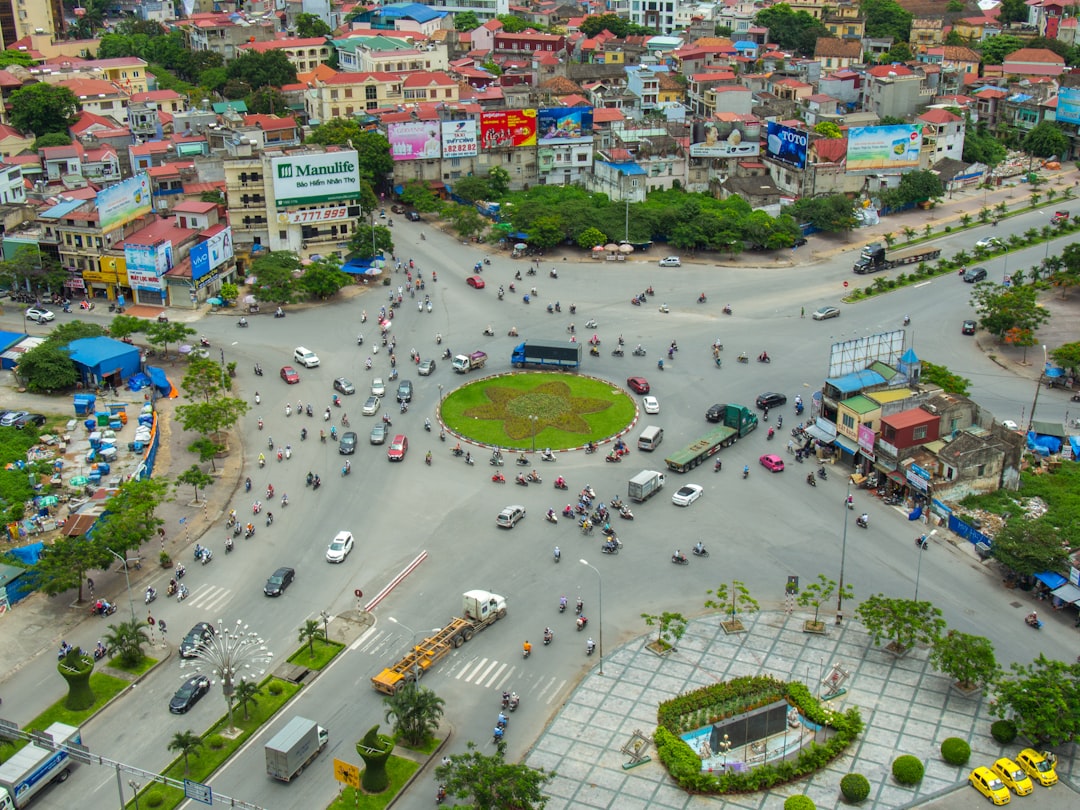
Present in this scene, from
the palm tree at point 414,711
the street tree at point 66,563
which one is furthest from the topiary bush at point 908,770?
the street tree at point 66,563

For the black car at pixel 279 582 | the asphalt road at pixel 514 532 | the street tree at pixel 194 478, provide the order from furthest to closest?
the street tree at pixel 194 478, the black car at pixel 279 582, the asphalt road at pixel 514 532

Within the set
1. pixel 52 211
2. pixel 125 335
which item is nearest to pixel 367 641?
pixel 125 335

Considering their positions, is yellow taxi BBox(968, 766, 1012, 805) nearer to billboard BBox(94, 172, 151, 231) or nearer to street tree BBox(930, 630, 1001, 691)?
street tree BBox(930, 630, 1001, 691)

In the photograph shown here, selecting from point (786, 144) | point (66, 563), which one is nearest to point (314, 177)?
point (786, 144)

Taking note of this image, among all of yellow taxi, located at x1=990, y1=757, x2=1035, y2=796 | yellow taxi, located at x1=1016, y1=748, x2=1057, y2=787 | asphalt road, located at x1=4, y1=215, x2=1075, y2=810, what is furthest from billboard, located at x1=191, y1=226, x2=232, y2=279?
yellow taxi, located at x1=1016, y1=748, x2=1057, y2=787

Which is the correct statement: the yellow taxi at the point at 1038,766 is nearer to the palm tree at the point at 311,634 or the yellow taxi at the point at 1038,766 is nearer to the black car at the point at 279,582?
the palm tree at the point at 311,634

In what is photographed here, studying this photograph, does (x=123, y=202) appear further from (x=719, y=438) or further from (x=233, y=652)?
(x=233, y=652)
